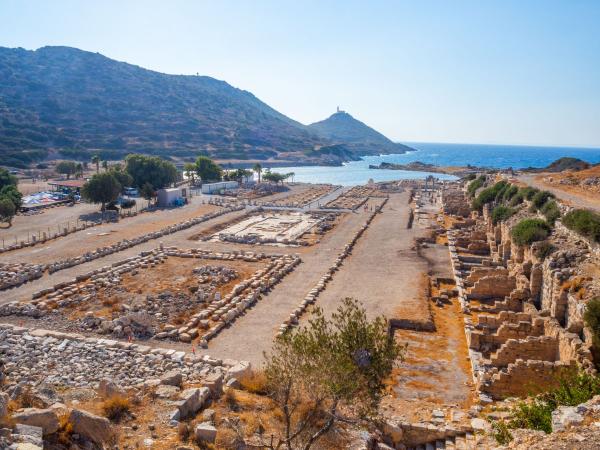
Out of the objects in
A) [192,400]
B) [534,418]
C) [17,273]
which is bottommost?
[17,273]

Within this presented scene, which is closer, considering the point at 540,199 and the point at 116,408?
the point at 116,408

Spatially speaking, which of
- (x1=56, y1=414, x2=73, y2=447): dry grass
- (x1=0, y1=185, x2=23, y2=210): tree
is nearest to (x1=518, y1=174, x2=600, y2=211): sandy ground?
(x1=56, y1=414, x2=73, y2=447): dry grass

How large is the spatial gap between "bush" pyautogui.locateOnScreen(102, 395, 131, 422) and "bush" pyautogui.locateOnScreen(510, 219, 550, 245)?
78.1ft

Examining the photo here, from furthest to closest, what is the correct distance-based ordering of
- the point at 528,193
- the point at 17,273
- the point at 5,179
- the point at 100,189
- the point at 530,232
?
the point at 5,179 → the point at 100,189 → the point at 528,193 → the point at 17,273 → the point at 530,232

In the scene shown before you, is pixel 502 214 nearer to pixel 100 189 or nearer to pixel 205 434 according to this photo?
pixel 205 434

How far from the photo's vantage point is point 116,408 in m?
11.9

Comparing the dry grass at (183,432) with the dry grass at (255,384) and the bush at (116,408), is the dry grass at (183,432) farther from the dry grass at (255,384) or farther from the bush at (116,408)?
the dry grass at (255,384)

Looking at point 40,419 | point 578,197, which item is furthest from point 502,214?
point 40,419

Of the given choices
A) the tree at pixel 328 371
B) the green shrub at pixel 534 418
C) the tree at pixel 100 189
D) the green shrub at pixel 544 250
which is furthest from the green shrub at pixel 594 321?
the tree at pixel 100 189

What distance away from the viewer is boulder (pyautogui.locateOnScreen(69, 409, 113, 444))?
9938 millimetres

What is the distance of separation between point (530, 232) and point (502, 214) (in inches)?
406

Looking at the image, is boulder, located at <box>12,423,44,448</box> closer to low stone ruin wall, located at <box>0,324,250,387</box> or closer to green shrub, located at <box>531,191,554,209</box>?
low stone ruin wall, located at <box>0,324,250,387</box>

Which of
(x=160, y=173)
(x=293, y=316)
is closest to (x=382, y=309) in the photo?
(x=293, y=316)

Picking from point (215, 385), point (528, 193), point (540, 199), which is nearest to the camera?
point (215, 385)
